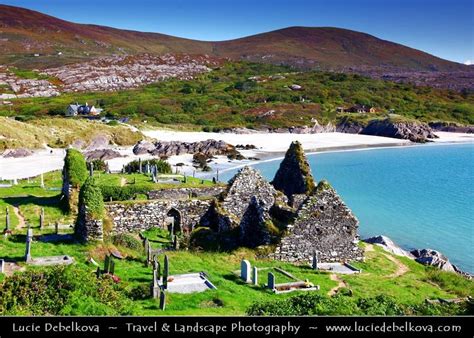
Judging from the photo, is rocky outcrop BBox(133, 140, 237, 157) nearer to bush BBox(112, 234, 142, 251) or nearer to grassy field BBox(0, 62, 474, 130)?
grassy field BBox(0, 62, 474, 130)

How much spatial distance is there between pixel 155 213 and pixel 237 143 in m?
79.8

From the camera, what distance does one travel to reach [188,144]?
92812mm

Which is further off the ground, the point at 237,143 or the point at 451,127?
the point at 451,127

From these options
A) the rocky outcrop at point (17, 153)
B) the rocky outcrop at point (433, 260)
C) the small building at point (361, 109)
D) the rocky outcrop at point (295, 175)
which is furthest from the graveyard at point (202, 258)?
the small building at point (361, 109)

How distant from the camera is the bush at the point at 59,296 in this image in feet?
38.7

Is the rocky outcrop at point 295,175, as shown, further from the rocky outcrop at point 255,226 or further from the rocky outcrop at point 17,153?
the rocky outcrop at point 17,153

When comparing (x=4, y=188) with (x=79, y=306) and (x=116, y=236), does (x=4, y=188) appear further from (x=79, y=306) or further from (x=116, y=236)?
(x=79, y=306)

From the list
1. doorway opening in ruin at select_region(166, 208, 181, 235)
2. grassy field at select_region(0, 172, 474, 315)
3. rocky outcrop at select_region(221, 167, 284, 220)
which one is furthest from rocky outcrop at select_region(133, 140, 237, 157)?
grassy field at select_region(0, 172, 474, 315)

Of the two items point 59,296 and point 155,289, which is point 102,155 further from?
point 59,296

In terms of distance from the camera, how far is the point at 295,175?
29.6m

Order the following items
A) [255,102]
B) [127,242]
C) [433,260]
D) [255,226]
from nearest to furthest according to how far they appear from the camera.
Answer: [255,226], [127,242], [433,260], [255,102]

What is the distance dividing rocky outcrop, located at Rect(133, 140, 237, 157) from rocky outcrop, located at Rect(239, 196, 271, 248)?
210ft

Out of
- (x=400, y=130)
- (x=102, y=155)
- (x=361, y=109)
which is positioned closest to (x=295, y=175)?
(x=102, y=155)
